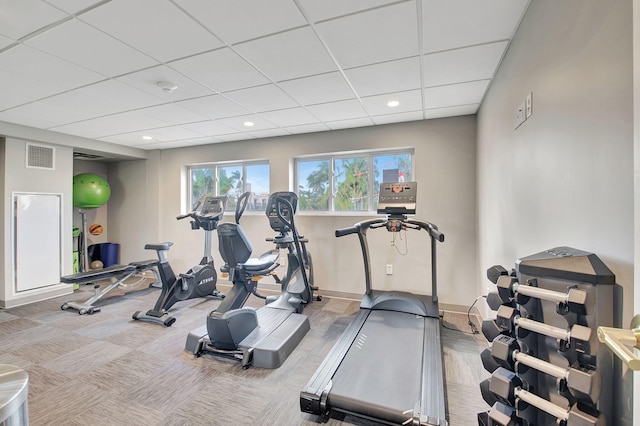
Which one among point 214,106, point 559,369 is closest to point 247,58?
point 214,106

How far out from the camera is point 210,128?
401 centimetres

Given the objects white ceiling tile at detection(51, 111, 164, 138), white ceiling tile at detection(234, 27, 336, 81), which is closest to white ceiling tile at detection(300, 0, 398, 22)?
white ceiling tile at detection(234, 27, 336, 81)

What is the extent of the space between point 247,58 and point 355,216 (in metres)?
2.52

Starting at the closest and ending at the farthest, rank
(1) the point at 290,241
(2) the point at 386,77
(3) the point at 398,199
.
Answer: (2) the point at 386,77, (3) the point at 398,199, (1) the point at 290,241

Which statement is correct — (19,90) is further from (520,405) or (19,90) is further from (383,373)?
(520,405)

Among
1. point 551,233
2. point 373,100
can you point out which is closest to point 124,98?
point 373,100

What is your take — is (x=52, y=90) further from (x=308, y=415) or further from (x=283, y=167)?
(x=308, y=415)

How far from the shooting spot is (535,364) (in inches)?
34.7

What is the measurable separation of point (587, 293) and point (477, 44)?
1.89 meters

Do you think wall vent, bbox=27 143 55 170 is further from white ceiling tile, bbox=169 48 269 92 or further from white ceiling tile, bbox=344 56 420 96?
white ceiling tile, bbox=344 56 420 96

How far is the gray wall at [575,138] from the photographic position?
847 mm

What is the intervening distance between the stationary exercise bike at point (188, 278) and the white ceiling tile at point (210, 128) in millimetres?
1004

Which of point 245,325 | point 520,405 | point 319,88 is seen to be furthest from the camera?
point 319,88

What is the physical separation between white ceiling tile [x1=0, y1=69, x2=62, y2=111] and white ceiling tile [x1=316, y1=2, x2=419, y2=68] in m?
2.66
